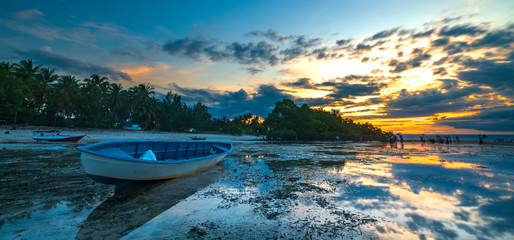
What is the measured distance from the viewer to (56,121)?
5094cm

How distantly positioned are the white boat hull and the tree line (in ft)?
128

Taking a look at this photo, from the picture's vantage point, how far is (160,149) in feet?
35.2

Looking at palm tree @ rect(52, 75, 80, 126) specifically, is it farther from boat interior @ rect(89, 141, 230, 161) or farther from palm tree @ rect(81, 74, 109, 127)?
boat interior @ rect(89, 141, 230, 161)

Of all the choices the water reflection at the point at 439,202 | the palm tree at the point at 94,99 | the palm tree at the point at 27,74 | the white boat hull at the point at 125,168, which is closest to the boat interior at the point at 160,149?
the white boat hull at the point at 125,168

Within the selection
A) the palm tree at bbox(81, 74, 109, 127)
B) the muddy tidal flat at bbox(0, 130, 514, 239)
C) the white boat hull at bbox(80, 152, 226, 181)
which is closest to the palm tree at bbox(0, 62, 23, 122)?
the palm tree at bbox(81, 74, 109, 127)

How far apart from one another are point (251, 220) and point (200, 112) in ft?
301

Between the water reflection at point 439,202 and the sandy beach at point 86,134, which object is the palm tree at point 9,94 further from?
the water reflection at point 439,202

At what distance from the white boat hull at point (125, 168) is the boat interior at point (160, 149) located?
23 cm

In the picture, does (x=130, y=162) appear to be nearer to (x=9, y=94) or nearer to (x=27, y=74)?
(x=9, y=94)

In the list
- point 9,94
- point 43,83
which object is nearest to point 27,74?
point 43,83

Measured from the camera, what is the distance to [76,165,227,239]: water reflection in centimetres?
384

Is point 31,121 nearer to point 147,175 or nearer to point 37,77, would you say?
point 37,77

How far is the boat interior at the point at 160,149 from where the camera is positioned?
6.97m

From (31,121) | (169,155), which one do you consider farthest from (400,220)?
(31,121)
